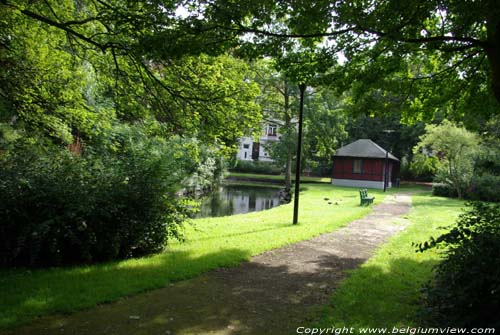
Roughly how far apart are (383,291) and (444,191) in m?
26.5

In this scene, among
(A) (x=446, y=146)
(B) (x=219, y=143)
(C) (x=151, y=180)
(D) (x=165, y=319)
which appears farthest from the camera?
(A) (x=446, y=146)

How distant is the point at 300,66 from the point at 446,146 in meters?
23.4

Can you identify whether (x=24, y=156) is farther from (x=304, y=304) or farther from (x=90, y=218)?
(x=304, y=304)

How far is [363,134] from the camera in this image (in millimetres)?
49844

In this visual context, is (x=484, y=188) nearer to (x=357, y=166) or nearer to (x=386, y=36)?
(x=357, y=166)

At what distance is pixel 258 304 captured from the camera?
17.2ft

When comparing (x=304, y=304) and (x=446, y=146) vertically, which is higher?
(x=446, y=146)

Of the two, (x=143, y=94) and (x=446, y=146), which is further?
(x=446, y=146)

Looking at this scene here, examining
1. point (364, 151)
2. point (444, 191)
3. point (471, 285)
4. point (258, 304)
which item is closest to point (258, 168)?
point (364, 151)

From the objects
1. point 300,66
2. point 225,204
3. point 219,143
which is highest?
point 300,66

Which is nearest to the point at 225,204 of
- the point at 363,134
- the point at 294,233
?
the point at 294,233

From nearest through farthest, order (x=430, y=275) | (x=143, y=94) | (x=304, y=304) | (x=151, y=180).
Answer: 1. (x=304, y=304)
2. (x=430, y=275)
3. (x=151, y=180)
4. (x=143, y=94)

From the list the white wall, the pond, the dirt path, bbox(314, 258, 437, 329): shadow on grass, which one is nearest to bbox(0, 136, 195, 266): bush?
the dirt path

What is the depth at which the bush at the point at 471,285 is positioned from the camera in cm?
380
